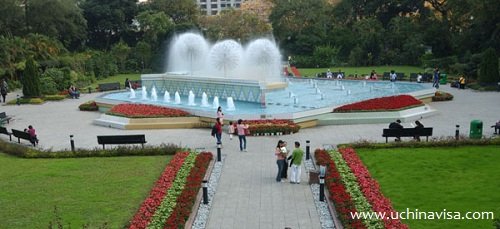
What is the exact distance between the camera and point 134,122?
24.6 metres

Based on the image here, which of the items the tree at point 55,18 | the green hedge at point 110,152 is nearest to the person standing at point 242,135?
the green hedge at point 110,152

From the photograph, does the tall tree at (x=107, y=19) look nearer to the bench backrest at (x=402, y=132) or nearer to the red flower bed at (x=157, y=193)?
the red flower bed at (x=157, y=193)

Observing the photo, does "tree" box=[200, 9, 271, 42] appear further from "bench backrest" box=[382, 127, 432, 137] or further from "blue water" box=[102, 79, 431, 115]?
"bench backrest" box=[382, 127, 432, 137]

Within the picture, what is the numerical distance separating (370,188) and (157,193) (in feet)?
19.3

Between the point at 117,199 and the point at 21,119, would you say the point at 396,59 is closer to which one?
the point at 21,119

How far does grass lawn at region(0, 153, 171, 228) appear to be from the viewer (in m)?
12.4

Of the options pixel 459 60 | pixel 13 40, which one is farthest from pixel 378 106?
pixel 13 40

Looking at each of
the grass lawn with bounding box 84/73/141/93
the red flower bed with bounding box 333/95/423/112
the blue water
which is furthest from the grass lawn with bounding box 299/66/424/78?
the red flower bed with bounding box 333/95/423/112

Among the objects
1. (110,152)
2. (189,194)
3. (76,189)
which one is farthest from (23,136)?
(189,194)

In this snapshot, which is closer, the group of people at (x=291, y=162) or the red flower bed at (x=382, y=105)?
the group of people at (x=291, y=162)

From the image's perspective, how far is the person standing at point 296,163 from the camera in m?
14.6

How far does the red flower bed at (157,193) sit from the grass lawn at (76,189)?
0.34 m

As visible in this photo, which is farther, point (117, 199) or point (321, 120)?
point (321, 120)

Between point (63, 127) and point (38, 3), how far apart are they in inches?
1242
